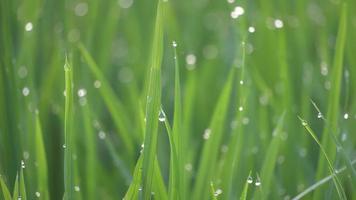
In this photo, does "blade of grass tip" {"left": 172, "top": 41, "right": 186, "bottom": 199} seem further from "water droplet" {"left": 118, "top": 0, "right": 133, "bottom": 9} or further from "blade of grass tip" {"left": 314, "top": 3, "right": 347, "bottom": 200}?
"water droplet" {"left": 118, "top": 0, "right": 133, "bottom": 9}

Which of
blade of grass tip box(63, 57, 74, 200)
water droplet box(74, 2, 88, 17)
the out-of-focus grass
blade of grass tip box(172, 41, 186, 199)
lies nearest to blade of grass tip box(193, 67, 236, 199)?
the out-of-focus grass

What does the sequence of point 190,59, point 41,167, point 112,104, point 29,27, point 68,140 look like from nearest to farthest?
point 68,140 < point 41,167 < point 112,104 < point 29,27 < point 190,59

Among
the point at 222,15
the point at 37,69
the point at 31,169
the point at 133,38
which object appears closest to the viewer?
the point at 31,169

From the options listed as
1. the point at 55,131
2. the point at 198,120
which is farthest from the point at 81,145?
the point at 198,120

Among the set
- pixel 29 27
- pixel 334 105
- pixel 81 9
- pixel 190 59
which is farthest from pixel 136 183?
pixel 81 9

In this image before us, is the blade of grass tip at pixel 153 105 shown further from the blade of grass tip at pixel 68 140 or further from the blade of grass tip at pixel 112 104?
the blade of grass tip at pixel 112 104

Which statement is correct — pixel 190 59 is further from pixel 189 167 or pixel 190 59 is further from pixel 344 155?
pixel 344 155

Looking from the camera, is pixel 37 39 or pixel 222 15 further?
pixel 222 15

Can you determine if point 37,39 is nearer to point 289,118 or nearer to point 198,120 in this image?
point 198,120
